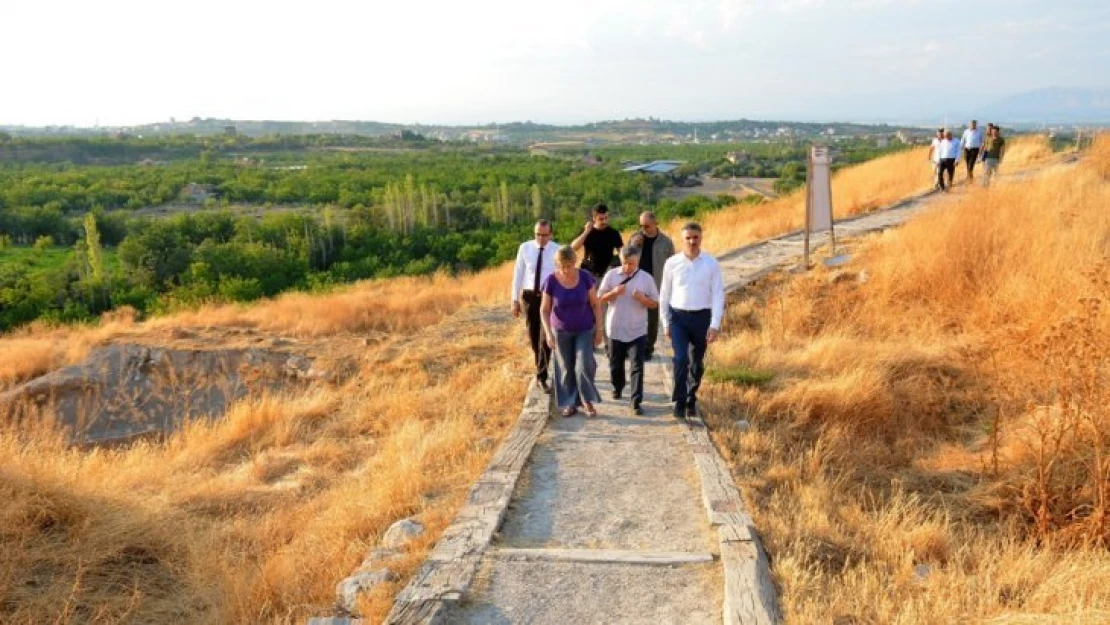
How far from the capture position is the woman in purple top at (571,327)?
6141 mm

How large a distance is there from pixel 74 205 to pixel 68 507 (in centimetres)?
7008

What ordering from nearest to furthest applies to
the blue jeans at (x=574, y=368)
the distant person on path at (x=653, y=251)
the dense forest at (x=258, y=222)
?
the blue jeans at (x=574, y=368) < the distant person on path at (x=653, y=251) < the dense forest at (x=258, y=222)

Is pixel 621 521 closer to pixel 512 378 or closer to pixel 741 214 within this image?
pixel 512 378

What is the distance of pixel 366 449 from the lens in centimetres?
729

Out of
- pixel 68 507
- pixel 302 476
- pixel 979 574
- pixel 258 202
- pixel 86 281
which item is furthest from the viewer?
pixel 258 202

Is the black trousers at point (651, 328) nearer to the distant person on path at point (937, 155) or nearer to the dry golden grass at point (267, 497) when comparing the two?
the dry golden grass at point (267, 497)

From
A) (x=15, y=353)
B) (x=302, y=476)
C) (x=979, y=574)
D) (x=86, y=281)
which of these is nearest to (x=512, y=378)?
(x=302, y=476)

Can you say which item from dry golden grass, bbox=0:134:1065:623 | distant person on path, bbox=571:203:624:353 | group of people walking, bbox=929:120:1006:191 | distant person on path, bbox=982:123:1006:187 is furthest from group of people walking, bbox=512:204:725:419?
group of people walking, bbox=929:120:1006:191

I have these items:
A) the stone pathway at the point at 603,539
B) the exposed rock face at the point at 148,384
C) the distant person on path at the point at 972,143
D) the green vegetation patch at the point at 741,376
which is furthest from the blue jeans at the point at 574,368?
the distant person on path at the point at 972,143

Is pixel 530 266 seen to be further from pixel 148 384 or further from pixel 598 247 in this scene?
pixel 148 384

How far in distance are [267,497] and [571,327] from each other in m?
2.77

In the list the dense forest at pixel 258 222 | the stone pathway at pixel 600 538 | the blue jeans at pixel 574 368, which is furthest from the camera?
the dense forest at pixel 258 222

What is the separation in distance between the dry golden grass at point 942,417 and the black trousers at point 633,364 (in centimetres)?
68

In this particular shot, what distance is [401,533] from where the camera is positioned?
4613 millimetres
